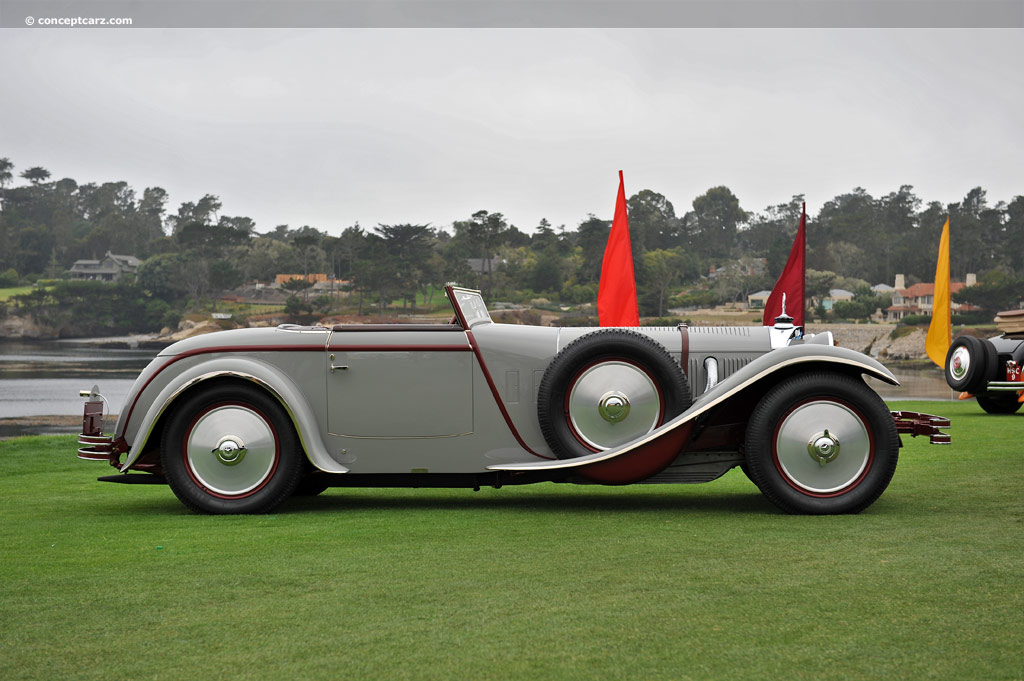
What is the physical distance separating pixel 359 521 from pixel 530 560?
1.70 m

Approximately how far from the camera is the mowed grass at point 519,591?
3172 millimetres

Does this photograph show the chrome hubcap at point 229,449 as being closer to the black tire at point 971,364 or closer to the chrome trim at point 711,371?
the chrome trim at point 711,371

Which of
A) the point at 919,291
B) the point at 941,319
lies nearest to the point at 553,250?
the point at 919,291

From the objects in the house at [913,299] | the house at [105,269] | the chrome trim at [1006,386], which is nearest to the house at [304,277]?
the house at [105,269]

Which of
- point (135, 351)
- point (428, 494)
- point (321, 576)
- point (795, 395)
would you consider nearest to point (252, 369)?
point (428, 494)

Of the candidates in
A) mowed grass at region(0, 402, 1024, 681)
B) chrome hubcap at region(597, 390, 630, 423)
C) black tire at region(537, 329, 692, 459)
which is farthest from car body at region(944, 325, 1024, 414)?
chrome hubcap at region(597, 390, 630, 423)

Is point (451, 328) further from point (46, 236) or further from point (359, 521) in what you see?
point (46, 236)

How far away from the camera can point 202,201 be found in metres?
143

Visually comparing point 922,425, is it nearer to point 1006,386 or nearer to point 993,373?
point 1006,386

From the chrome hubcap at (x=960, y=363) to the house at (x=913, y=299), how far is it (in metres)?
78.6

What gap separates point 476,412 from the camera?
21.4ft

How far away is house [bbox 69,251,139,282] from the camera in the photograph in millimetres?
114562

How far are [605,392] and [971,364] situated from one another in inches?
477

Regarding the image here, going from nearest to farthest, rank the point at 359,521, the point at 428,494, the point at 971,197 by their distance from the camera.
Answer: the point at 359,521
the point at 428,494
the point at 971,197
